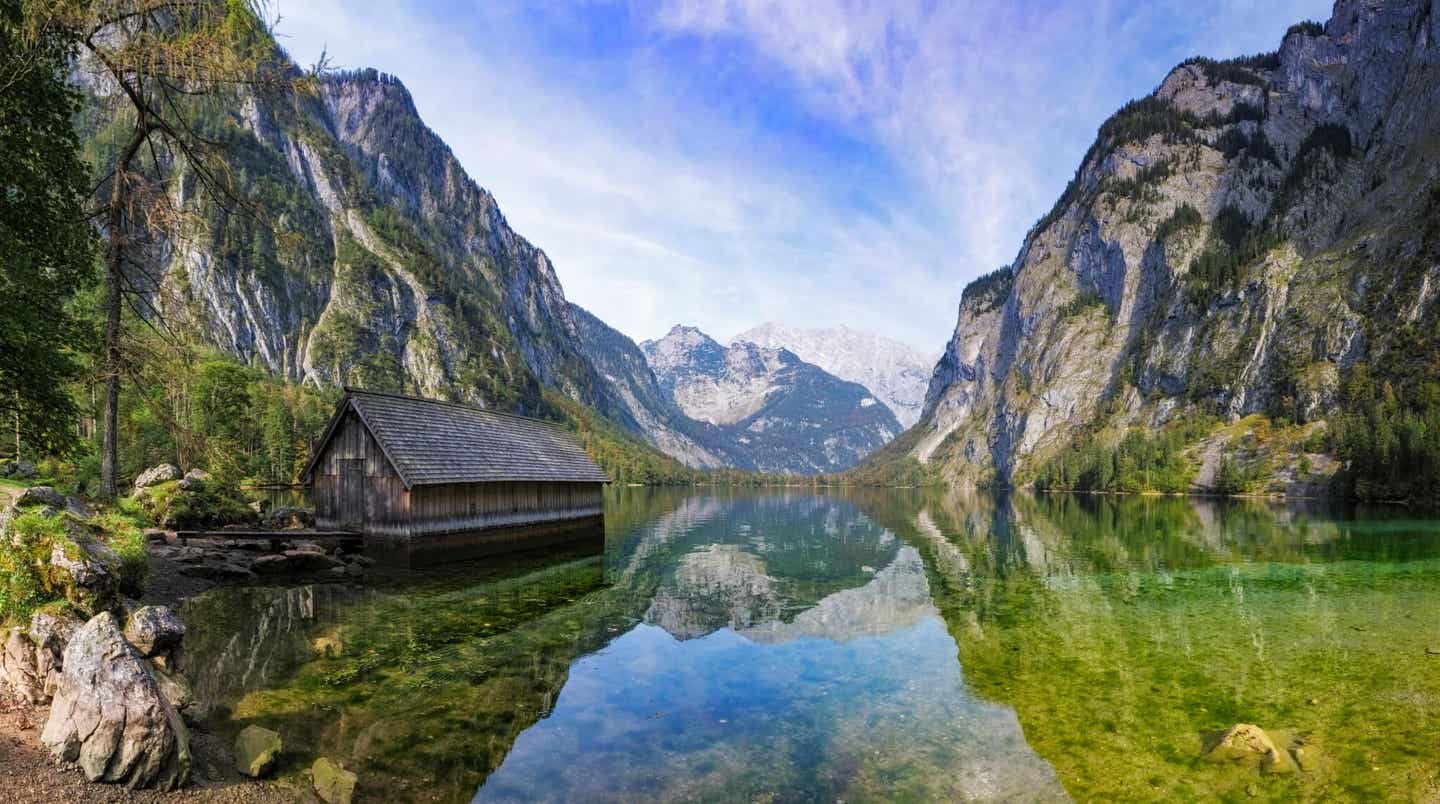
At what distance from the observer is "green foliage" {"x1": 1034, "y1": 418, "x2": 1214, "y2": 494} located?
144 meters

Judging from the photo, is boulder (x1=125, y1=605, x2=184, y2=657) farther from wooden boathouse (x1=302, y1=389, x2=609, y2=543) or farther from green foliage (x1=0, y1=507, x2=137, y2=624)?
wooden boathouse (x1=302, y1=389, x2=609, y2=543)

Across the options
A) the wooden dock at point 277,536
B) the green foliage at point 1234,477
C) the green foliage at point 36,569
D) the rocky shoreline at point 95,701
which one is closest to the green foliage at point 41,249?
the rocky shoreline at point 95,701

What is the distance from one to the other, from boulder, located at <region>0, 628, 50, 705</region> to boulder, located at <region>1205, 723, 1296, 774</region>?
18.9 m

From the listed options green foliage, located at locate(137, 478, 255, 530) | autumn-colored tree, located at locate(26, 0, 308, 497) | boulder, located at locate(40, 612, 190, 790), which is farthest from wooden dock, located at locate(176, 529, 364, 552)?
boulder, located at locate(40, 612, 190, 790)

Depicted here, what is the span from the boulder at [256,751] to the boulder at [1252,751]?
51.8 feet

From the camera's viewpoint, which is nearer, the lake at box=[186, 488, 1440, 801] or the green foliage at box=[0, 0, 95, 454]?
the lake at box=[186, 488, 1440, 801]

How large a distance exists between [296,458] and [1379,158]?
23960cm

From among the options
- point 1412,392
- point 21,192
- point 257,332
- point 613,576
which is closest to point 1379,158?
point 1412,392

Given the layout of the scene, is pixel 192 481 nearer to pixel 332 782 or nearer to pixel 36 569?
pixel 36 569

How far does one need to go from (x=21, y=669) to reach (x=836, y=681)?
15629 mm

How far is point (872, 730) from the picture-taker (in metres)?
13.8

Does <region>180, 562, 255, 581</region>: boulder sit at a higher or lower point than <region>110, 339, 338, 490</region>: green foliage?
lower

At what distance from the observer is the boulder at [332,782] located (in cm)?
1009

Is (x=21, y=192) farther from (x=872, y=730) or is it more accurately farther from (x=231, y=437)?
(x=231, y=437)
